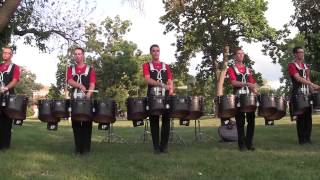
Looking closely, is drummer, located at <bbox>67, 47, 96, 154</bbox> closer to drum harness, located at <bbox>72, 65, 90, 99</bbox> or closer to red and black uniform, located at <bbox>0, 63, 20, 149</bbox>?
drum harness, located at <bbox>72, 65, 90, 99</bbox>

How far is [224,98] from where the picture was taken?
30.6 ft

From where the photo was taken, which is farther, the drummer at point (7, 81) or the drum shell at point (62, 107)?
the drummer at point (7, 81)

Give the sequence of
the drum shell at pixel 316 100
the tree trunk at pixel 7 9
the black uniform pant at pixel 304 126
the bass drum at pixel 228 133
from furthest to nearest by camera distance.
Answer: the bass drum at pixel 228 133 < the black uniform pant at pixel 304 126 < the drum shell at pixel 316 100 < the tree trunk at pixel 7 9

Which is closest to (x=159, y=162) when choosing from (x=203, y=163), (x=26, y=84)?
(x=203, y=163)

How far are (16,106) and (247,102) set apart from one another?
4.36 meters

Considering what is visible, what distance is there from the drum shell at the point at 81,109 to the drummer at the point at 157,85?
3.87ft

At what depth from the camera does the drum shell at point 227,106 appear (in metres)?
9.32

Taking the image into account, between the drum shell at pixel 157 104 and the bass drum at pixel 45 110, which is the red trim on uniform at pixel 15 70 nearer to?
the bass drum at pixel 45 110

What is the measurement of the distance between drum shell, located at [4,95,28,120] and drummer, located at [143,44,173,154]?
7.84 ft

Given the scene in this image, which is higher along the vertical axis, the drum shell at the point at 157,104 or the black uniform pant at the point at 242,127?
the drum shell at the point at 157,104

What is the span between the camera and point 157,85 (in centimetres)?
937

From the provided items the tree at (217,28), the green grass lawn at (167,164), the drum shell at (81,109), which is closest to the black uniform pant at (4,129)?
the green grass lawn at (167,164)

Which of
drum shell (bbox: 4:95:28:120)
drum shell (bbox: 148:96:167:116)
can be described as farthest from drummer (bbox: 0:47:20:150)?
drum shell (bbox: 148:96:167:116)

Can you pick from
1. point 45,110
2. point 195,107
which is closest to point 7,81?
point 45,110
